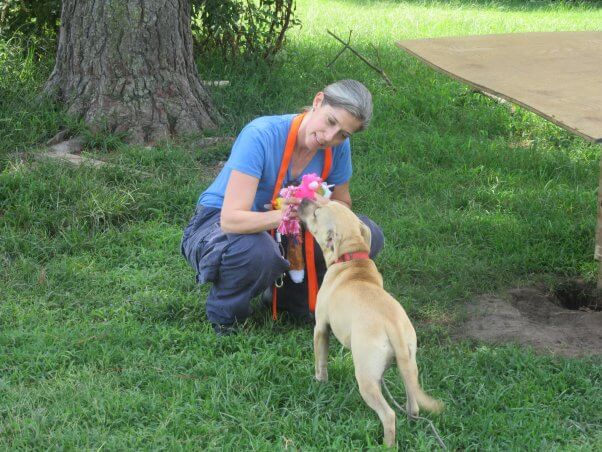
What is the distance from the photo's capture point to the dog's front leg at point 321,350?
3775mm

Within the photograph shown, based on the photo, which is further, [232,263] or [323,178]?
[323,178]

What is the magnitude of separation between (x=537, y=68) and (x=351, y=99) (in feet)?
5.16

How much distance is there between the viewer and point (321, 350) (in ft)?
12.5

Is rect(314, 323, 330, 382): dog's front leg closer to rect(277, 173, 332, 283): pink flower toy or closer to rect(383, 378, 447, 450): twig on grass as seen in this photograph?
rect(383, 378, 447, 450): twig on grass

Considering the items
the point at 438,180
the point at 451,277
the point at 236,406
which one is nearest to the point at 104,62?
the point at 438,180

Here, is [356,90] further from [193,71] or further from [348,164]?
[193,71]

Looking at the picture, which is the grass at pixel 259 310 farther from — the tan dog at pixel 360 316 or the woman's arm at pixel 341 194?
the woman's arm at pixel 341 194

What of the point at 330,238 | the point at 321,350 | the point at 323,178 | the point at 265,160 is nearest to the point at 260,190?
the point at 265,160

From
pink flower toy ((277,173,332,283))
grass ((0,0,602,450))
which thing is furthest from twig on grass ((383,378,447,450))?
pink flower toy ((277,173,332,283))

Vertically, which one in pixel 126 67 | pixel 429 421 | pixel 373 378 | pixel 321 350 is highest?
pixel 126 67

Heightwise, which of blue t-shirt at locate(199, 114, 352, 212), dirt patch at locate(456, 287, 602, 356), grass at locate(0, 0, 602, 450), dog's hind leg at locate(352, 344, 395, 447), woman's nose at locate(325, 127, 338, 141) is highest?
woman's nose at locate(325, 127, 338, 141)

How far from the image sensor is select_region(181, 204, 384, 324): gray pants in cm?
417

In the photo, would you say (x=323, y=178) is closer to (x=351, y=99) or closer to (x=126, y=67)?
(x=351, y=99)

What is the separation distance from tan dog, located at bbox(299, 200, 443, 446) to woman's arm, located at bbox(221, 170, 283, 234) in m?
0.28
